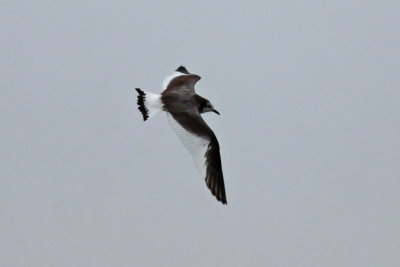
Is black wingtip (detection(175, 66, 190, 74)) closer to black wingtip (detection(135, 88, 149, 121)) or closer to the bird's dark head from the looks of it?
the bird's dark head

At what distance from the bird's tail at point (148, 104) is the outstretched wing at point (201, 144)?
125mm

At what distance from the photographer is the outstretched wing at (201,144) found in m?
5.11

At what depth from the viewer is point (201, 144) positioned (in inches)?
203

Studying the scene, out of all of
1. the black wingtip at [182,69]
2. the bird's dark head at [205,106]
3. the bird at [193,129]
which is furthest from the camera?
the black wingtip at [182,69]

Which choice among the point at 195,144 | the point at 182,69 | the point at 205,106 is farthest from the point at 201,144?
the point at 182,69

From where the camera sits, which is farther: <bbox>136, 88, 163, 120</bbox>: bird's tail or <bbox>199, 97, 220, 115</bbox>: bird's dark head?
<bbox>199, 97, 220, 115</bbox>: bird's dark head

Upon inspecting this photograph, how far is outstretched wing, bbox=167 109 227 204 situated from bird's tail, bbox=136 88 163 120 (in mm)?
125

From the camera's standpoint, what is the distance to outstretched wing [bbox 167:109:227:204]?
511 cm

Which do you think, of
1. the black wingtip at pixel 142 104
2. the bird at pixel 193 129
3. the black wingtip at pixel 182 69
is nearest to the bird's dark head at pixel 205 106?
the bird at pixel 193 129

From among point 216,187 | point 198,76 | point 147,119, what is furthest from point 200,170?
point 198,76

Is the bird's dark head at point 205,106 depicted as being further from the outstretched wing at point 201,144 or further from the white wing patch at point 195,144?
the white wing patch at point 195,144

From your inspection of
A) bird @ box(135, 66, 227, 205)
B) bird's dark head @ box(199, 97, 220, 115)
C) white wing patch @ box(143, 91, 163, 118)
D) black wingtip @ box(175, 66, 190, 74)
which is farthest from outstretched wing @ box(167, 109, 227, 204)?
black wingtip @ box(175, 66, 190, 74)

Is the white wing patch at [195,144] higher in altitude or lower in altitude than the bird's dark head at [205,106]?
lower

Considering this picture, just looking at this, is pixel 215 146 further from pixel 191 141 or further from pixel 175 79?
pixel 175 79
